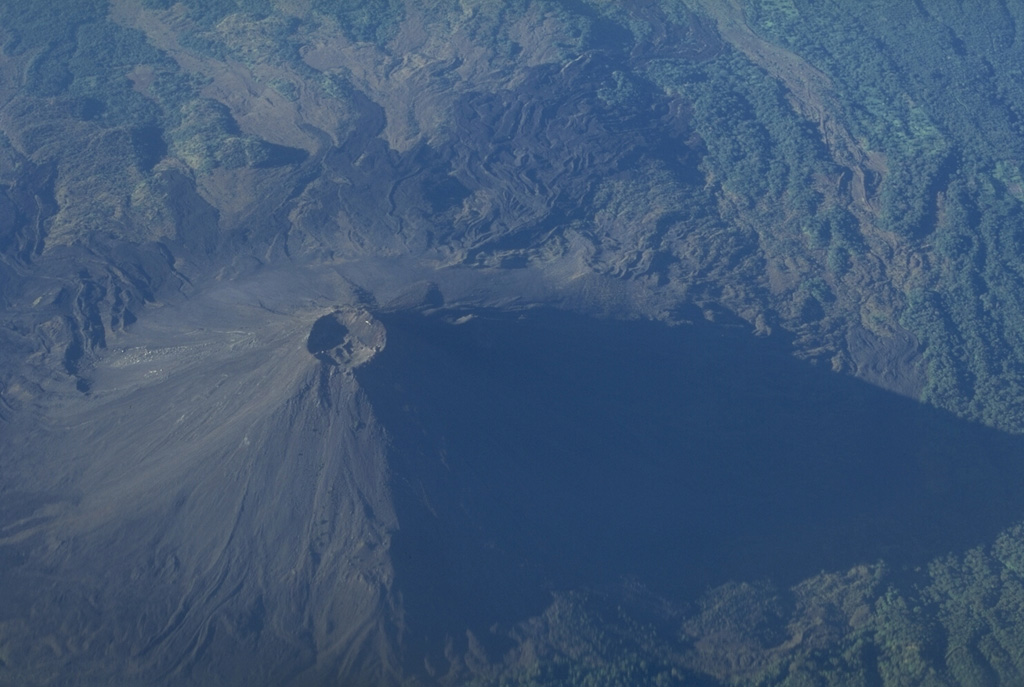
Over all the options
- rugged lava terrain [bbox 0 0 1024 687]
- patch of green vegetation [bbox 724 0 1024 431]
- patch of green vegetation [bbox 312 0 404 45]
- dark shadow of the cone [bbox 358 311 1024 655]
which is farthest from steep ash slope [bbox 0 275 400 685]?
patch of green vegetation [bbox 312 0 404 45]

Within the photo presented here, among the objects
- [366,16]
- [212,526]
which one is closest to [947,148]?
[366,16]

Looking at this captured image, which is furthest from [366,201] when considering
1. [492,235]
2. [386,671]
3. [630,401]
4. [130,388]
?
[386,671]

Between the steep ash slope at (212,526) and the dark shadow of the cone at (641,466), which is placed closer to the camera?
the steep ash slope at (212,526)

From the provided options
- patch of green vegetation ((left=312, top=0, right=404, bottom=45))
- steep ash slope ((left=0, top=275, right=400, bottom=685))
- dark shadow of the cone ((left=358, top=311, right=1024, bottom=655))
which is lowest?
steep ash slope ((left=0, top=275, right=400, bottom=685))

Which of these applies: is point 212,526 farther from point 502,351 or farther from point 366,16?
point 366,16

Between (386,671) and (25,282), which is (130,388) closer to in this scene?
(25,282)

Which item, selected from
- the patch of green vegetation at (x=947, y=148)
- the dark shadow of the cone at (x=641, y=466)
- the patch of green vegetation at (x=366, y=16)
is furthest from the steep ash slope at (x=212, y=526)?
the patch of green vegetation at (x=366, y=16)

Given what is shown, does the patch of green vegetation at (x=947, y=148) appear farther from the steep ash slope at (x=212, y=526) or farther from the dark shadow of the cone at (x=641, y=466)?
the steep ash slope at (x=212, y=526)

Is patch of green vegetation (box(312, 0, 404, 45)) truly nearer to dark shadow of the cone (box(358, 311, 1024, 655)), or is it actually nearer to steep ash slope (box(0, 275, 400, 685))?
dark shadow of the cone (box(358, 311, 1024, 655))
